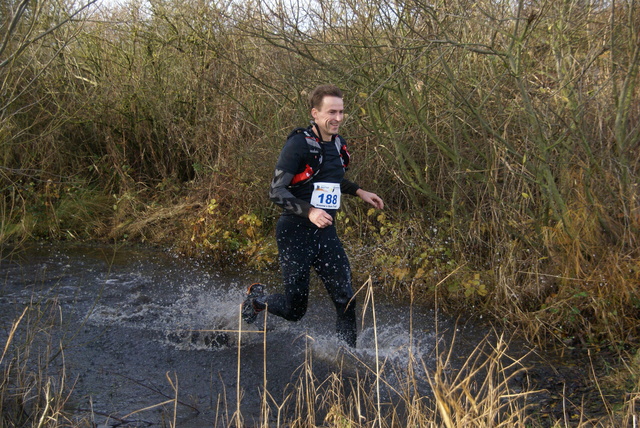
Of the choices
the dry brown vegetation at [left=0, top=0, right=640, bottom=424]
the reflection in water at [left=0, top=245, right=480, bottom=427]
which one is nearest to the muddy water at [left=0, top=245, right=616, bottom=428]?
the reflection in water at [left=0, top=245, right=480, bottom=427]

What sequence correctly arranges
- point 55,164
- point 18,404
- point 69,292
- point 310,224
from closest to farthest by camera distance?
point 18,404, point 310,224, point 69,292, point 55,164

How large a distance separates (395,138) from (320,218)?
2837 millimetres

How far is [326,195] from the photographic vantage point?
4840 millimetres

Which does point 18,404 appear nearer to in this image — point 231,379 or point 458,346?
point 231,379

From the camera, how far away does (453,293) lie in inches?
262

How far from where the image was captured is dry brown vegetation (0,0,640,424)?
18.7 feet

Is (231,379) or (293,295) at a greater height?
A: (293,295)

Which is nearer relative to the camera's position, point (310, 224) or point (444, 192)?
point (310, 224)

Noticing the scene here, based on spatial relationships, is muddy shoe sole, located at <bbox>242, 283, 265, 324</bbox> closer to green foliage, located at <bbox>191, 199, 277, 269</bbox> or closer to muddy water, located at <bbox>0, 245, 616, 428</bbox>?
muddy water, located at <bbox>0, 245, 616, 428</bbox>

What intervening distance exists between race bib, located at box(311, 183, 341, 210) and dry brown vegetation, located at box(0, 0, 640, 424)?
132 cm

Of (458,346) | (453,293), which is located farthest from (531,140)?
(458,346)

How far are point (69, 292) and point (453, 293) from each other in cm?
387

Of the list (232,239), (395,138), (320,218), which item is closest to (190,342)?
(320,218)

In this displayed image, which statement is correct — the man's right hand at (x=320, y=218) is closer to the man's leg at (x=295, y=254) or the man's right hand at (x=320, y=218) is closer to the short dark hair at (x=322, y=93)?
the man's leg at (x=295, y=254)
